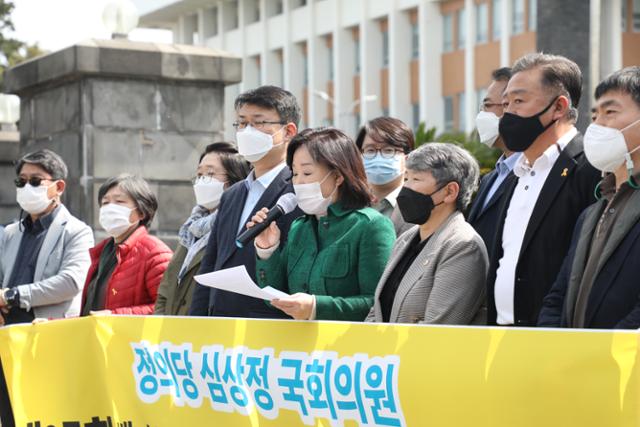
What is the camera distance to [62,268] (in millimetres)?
8742

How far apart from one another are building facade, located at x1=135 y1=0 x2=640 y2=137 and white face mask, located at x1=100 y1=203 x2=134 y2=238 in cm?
4207

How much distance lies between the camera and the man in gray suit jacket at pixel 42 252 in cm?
857

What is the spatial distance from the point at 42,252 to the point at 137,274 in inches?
47.0

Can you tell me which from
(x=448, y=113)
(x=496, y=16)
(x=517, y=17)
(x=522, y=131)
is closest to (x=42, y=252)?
(x=522, y=131)

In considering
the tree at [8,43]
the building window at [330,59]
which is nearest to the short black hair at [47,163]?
the tree at [8,43]

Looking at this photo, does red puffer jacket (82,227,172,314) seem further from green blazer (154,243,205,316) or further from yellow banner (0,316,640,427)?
yellow banner (0,316,640,427)

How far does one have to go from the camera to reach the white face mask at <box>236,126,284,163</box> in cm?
708

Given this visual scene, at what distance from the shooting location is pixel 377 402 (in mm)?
4898

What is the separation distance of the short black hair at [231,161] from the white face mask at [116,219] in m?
0.66

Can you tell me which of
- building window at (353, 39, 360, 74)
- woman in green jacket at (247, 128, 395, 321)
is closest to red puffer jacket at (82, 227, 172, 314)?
woman in green jacket at (247, 128, 395, 321)

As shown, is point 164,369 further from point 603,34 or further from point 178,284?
point 603,34

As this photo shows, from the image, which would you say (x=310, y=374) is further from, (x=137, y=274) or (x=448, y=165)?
(x=137, y=274)

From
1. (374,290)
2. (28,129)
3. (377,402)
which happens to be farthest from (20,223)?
(377,402)

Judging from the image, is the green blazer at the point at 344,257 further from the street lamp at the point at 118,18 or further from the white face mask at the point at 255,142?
the street lamp at the point at 118,18
